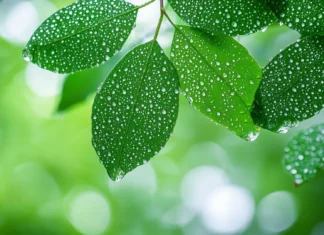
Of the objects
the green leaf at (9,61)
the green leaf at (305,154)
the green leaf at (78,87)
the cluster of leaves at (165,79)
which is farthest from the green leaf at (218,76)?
the green leaf at (9,61)

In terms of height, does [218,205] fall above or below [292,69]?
below

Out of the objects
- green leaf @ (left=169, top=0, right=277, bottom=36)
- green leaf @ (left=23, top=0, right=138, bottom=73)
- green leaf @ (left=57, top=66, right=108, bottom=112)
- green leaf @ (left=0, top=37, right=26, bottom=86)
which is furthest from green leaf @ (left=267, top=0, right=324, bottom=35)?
green leaf @ (left=0, top=37, right=26, bottom=86)

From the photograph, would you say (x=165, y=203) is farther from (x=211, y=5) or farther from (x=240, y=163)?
(x=211, y=5)

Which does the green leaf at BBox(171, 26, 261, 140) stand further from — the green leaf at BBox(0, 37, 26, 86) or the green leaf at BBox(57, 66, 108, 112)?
the green leaf at BBox(0, 37, 26, 86)

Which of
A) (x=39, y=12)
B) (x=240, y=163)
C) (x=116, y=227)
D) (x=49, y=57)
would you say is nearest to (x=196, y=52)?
(x=49, y=57)

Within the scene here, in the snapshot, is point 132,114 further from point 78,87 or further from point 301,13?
point 78,87

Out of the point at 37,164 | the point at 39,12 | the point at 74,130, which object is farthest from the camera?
the point at 37,164

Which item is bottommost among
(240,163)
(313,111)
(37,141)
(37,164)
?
(240,163)
